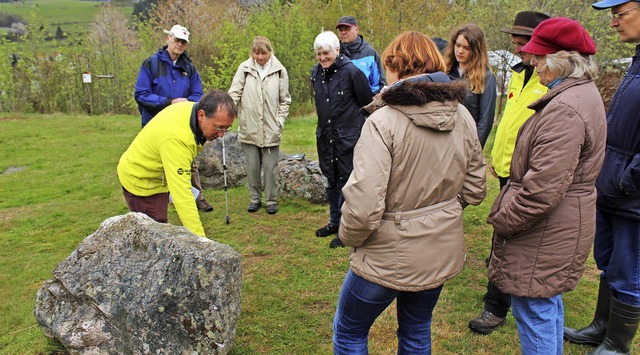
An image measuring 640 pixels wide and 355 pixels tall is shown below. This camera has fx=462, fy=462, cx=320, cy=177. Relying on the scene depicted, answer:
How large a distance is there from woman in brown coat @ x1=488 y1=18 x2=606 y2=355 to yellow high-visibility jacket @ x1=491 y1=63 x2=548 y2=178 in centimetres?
86

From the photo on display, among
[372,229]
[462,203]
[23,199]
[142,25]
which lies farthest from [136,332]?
[142,25]

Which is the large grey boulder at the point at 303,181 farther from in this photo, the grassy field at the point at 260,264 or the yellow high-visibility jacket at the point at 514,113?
the yellow high-visibility jacket at the point at 514,113

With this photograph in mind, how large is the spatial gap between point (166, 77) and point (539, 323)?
4.62 metres

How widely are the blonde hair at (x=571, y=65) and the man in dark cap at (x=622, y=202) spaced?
56 centimetres

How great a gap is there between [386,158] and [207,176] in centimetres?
571

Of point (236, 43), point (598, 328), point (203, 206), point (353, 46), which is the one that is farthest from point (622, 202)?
point (236, 43)

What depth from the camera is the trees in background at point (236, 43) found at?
1191 centimetres

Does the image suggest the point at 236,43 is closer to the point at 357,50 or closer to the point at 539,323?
the point at 357,50

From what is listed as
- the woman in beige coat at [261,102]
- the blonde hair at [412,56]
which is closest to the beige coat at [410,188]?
the blonde hair at [412,56]

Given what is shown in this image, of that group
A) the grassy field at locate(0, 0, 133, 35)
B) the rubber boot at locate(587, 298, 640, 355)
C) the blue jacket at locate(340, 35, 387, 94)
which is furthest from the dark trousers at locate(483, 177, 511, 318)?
the grassy field at locate(0, 0, 133, 35)

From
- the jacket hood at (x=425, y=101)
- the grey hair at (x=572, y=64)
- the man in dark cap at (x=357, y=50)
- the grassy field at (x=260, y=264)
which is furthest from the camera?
the man in dark cap at (x=357, y=50)

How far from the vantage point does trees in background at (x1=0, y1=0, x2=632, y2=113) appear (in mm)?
11906

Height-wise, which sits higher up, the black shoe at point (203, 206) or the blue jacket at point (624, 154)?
the blue jacket at point (624, 154)

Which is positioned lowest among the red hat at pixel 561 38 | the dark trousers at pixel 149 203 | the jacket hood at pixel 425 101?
the dark trousers at pixel 149 203
